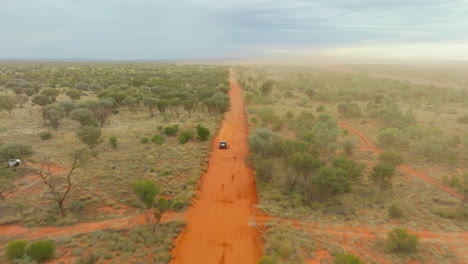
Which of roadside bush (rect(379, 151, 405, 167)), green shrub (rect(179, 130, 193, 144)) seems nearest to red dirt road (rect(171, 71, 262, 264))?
green shrub (rect(179, 130, 193, 144))

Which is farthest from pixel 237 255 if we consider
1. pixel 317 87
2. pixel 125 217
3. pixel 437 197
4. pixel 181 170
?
pixel 317 87

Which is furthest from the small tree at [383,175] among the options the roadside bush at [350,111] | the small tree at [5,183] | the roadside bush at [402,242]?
the small tree at [5,183]

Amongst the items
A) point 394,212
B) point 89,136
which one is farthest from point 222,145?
point 394,212

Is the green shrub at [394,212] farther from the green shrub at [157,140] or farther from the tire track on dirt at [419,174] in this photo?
the green shrub at [157,140]

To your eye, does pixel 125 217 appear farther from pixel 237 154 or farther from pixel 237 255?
pixel 237 154

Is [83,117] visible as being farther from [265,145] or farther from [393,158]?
[393,158]

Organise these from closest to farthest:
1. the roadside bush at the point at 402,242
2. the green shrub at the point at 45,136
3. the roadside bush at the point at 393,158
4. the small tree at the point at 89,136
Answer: the roadside bush at the point at 402,242, the roadside bush at the point at 393,158, the small tree at the point at 89,136, the green shrub at the point at 45,136
